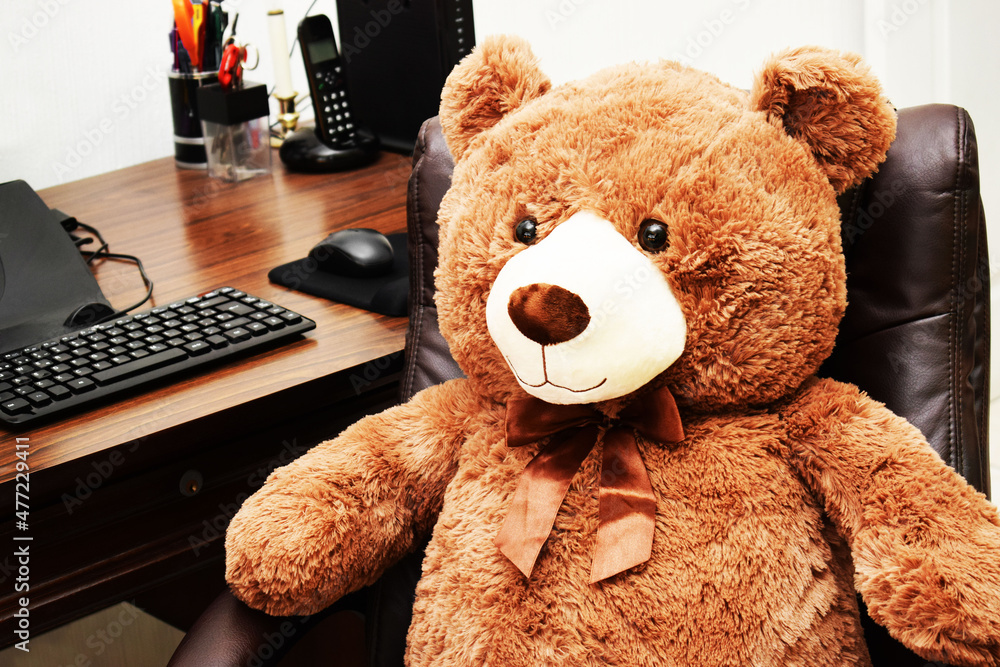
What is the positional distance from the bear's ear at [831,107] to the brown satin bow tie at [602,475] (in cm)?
22

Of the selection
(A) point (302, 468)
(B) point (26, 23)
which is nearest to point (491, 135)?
(A) point (302, 468)

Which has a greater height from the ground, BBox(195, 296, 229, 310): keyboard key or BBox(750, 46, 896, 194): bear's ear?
BBox(750, 46, 896, 194): bear's ear

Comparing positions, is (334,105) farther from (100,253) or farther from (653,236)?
(653,236)

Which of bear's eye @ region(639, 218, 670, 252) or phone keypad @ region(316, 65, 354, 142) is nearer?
bear's eye @ region(639, 218, 670, 252)

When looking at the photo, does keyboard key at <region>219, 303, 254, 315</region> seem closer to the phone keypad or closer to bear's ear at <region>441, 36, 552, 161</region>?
bear's ear at <region>441, 36, 552, 161</region>

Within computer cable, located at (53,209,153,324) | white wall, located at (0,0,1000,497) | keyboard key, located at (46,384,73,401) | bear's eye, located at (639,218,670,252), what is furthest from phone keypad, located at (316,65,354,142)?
bear's eye, located at (639,218,670,252)

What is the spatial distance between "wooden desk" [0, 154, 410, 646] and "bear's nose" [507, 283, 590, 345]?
0.36 meters

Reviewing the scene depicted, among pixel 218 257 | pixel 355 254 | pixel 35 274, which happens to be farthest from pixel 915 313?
pixel 35 274

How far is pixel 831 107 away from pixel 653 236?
166 mm

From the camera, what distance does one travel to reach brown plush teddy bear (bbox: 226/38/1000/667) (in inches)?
24.8

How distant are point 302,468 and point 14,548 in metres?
0.29

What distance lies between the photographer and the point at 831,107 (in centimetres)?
66

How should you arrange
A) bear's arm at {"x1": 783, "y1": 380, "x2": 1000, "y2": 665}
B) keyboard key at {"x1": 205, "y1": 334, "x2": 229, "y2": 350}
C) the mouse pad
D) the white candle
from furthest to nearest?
1. the white candle
2. the mouse pad
3. keyboard key at {"x1": 205, "y1": 334, "x2": 229, "y2": 350}
4. bear's arm at {"x1": 783, "y1": 380, "x2": 1000, "y2": 665}

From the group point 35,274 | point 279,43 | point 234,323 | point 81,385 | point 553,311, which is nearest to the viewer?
point 553,311
